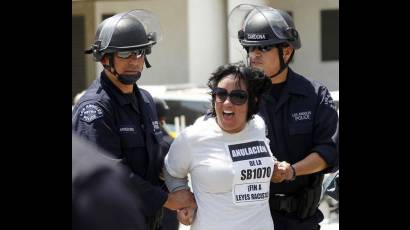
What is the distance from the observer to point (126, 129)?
2.99 metres

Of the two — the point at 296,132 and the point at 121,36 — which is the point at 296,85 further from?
the point at 121,36

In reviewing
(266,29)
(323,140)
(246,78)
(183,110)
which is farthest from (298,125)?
(183,110)

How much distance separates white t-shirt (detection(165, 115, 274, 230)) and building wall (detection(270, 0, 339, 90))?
14.3 meters

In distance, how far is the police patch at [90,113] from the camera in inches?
113

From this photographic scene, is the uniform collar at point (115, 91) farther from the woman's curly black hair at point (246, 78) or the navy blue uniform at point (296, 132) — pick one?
the navy blue uniform at point (296, 132)

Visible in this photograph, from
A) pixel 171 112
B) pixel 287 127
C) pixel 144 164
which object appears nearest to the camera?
pixel 144 164

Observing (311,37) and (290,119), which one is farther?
(311,37)

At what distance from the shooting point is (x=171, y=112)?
884 centimetres

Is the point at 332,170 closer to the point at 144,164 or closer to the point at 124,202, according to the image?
the point at 144,164

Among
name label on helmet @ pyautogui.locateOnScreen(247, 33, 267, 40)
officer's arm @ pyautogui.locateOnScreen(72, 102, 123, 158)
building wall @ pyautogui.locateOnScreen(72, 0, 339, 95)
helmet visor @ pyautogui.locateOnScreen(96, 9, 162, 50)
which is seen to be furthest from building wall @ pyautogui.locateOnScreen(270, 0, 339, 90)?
officer's arm @ pyautogui.locateOnScreen(72, 102, 123, 158)

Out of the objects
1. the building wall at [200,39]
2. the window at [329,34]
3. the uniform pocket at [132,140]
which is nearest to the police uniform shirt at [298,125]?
the uniform pocket at [132,140]

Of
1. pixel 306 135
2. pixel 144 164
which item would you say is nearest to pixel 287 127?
pixel 306 135

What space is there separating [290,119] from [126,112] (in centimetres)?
84
